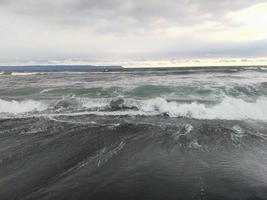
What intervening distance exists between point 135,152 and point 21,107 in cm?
1121

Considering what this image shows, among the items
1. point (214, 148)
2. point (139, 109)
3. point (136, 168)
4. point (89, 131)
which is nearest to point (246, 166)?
point (214, 148)

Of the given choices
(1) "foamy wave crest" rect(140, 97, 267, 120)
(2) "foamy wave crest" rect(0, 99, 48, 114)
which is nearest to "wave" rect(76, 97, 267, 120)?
(1) "foamy wave crest" rect(140, 97, 267, 120)

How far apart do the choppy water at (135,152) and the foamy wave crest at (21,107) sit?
0.26 m

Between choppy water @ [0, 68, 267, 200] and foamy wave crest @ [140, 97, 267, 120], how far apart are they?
6 centimetres

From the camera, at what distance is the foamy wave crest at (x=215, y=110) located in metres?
14.2

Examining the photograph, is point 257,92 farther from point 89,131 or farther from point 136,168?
point 136,168

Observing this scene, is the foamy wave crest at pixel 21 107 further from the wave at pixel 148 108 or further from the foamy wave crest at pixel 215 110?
the foamy wave crest at pixel 215 110

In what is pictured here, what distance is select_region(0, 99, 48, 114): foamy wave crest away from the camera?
16.3m

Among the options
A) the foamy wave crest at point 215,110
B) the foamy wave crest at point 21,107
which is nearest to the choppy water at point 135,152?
the foamy wave crest at point 215,110

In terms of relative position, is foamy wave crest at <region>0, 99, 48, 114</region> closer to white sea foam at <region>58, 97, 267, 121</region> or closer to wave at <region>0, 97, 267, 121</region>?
wave at <region>0, 97, 267, 121</region>

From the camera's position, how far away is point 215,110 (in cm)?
1518

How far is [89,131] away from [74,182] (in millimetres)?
4689

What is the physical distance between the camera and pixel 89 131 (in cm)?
1089

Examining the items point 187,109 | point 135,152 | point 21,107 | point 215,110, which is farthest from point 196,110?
point 21,107
